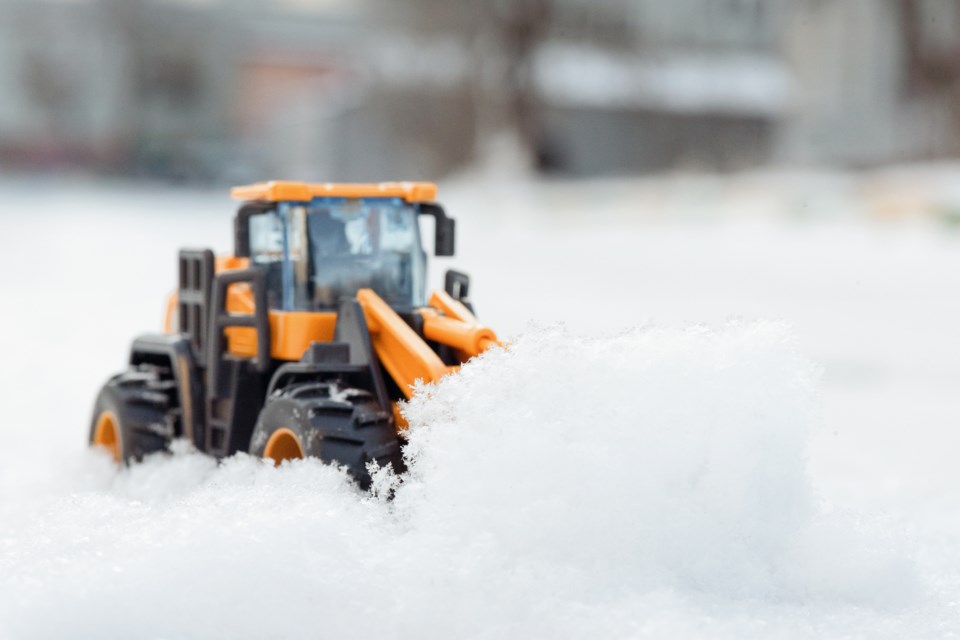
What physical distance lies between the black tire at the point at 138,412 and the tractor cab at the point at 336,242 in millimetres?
963

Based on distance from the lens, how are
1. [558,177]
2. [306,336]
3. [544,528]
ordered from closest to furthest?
[544,528] → [306,336] → [558,177]

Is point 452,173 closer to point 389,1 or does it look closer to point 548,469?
point 389,1

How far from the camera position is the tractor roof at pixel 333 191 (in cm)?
576

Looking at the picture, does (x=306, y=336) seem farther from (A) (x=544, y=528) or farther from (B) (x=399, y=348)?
(A) (x=544, y=528)

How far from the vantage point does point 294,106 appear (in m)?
49.6

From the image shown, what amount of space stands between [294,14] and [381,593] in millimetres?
50501

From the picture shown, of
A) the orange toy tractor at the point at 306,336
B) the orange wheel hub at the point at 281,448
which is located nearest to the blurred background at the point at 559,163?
the orange toy tractor at the point at 306,336

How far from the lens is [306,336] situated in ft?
18.7

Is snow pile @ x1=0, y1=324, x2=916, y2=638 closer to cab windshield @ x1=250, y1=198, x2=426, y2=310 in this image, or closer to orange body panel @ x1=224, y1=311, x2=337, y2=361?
orange body panel @ x1=224, y1=311, x2=337, y2=361

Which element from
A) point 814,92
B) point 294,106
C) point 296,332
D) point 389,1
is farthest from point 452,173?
point 296,332

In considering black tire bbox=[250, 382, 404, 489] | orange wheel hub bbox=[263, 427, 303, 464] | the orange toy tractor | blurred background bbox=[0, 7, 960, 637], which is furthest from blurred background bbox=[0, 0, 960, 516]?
orange wheel hub bbox=[263, 427, 303, 464]

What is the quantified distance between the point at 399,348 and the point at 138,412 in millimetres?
1803

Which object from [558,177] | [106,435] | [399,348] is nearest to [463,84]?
[558,177]

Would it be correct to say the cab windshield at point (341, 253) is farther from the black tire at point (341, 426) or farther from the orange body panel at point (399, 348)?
the black tire at point (341, 426)
